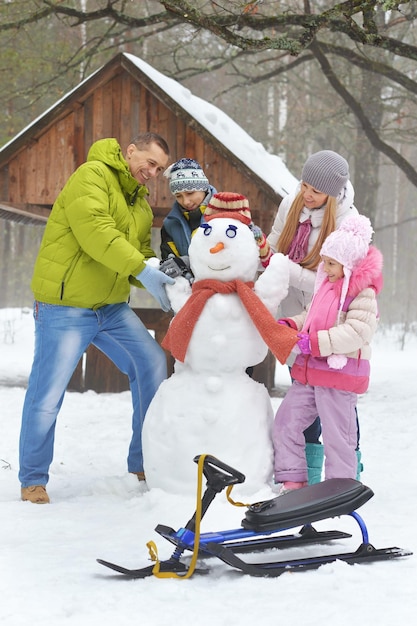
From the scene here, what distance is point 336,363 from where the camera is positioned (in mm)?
3979

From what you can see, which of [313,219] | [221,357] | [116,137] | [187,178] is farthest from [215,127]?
[221,357]

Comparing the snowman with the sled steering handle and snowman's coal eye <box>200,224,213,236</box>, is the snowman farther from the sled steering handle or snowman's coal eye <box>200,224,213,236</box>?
the sled steering handle

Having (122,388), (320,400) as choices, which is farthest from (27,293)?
(320,400)

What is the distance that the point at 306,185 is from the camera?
170 inches

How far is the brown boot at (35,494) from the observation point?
436 centimetres

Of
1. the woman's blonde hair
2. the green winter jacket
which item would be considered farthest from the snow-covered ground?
the woman's blonde hair

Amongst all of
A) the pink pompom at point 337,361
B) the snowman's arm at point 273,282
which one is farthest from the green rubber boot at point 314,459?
the snowman's arm at point 273,282

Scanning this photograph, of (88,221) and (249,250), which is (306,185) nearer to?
(249,250)

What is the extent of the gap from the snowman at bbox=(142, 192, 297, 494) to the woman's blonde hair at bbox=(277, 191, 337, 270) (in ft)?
0.97

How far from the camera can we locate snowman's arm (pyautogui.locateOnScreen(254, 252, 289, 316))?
163 inches

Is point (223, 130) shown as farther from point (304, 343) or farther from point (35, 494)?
point (35, 494)

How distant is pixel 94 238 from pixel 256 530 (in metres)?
1.92

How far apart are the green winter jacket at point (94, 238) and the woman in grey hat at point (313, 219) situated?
0.90 metres

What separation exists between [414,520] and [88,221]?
2380 mm
